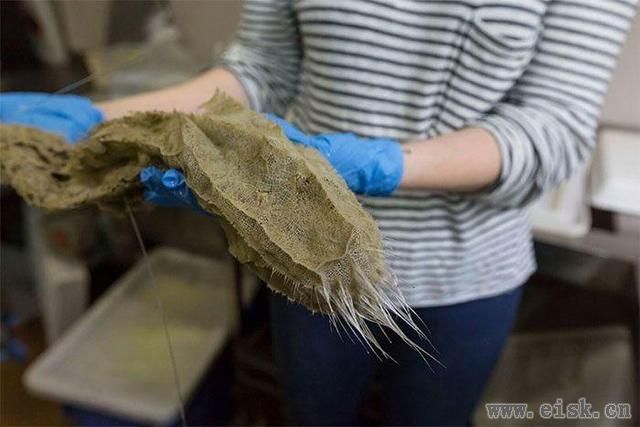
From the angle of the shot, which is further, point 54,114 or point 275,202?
point 54,114

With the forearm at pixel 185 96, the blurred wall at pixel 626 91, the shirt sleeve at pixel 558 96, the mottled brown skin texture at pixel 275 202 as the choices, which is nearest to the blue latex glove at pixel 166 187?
the mottled brown skin texture at pixel 275 202

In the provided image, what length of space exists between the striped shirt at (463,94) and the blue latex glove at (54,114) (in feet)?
0.48

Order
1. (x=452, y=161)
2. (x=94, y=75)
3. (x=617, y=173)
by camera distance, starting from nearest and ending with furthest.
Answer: (x=452, y=161) < (x=617, y=173) < (x=94, y=75)

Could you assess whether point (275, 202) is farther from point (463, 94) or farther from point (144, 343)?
point (144, 343)

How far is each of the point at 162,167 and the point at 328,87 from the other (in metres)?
0.18

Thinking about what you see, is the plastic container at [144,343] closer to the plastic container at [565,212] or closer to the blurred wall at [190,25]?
the blurred wall at [190,25]

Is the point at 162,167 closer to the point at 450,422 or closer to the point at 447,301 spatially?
the point at 447,301

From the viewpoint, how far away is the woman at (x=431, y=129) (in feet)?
1.47

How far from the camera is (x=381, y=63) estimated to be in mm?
484

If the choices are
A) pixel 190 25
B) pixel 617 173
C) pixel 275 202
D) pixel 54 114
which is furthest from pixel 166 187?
pixel 190 25

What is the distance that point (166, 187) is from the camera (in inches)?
14.9

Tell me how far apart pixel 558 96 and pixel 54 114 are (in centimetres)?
42

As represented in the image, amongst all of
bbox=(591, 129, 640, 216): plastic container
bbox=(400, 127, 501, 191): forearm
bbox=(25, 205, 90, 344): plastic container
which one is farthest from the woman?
bbox=(25, 205, 90, 344): plastic container

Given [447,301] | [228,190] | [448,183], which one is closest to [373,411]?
[447,301]
